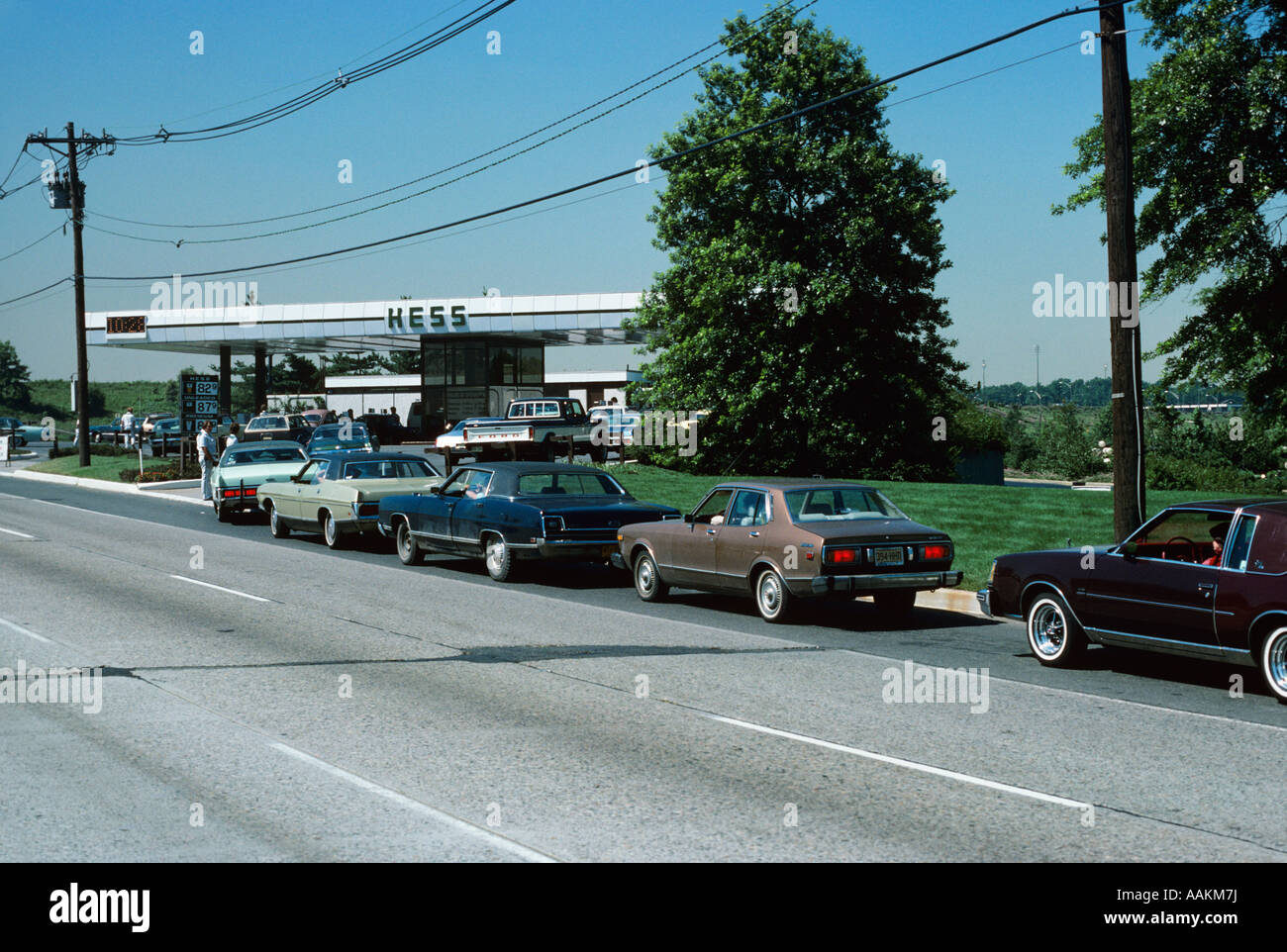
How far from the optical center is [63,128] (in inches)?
1857

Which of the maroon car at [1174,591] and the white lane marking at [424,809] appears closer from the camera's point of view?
the white lane marking at [424,809]

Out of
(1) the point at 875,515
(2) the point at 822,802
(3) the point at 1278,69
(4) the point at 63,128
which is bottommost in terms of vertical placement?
(2) the point at 822,802

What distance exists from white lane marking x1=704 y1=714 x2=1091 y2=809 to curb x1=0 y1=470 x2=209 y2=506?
87.8 ft

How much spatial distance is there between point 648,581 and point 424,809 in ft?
31.0

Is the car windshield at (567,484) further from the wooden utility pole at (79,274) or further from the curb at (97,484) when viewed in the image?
the wooden utility pole at (79,274)

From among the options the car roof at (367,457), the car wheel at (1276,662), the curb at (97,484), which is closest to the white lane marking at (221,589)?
the car roof at (367,457)

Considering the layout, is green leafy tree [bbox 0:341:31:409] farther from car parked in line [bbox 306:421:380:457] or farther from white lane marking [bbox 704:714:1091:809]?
white lane marking [bbox 704:714:1091:809]

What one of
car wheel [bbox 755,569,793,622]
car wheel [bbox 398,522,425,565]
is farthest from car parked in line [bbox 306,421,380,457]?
car wheel [bbox 755,569,793,622]

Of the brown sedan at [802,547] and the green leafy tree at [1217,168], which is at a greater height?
the green leafy tree at [1217,168]

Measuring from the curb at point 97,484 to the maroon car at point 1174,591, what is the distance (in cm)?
2566

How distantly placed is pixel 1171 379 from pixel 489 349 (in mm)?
40373

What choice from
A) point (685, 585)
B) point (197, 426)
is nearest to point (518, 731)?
point (685, 585)

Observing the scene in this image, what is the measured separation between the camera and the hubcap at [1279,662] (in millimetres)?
9266
